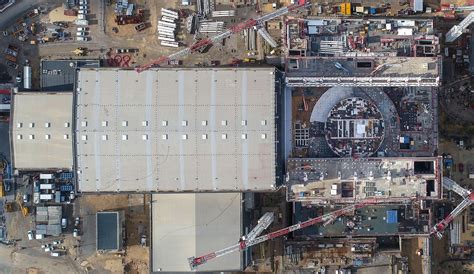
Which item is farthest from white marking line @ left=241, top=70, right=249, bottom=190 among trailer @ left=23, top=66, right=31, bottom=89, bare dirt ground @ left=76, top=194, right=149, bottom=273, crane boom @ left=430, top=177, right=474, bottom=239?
trailer @ left=23, top=66, right=31, bottom=89

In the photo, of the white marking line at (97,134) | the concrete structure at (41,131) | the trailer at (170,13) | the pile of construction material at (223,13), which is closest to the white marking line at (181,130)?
the white marking line at (97,134)

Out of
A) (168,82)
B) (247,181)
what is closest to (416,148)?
(247,181)

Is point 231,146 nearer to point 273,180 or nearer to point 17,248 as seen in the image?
point 273,180

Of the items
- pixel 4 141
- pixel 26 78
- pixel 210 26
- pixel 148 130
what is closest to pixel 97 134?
pixel 148 130

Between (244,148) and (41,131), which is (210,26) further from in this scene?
(41,131)

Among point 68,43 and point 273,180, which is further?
point 68,43

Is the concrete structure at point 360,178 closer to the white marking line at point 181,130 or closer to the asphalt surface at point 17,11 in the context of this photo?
the white marking line at point 181,130

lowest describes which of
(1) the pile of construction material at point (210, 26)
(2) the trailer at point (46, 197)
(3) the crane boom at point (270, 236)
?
(3) the crane boom at point (270, 236)
